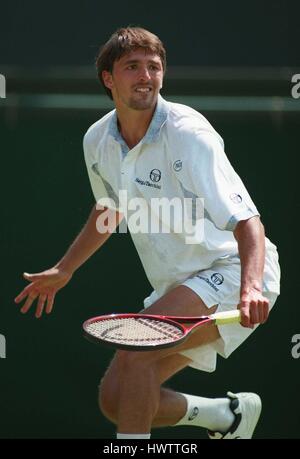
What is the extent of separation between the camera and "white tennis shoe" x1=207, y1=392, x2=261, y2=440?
15.6 ft

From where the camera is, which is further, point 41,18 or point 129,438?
point 41,18

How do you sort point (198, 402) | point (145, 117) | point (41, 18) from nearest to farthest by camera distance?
point (145, 117) < point (198, 402) < point (41, 18)

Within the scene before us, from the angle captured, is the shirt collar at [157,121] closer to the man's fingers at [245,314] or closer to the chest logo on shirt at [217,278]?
the chest logo on shirt at [217,278]

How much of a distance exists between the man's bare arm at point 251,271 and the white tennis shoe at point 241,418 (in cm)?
121

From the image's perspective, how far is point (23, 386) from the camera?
5.36 meters

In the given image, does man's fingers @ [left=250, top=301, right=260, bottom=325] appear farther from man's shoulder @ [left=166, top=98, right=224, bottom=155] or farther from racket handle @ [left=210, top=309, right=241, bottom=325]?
man's shoulder @ [left=166, top=98, right=224, bottom=155]

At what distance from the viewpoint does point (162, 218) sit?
424 centimetres

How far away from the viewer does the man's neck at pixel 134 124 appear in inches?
168

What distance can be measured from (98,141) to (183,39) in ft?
3.00

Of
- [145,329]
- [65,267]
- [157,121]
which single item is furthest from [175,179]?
[65,267]

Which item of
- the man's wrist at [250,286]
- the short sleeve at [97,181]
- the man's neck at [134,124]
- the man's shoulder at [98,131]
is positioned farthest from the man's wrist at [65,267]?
the man's wrist at [250,286]

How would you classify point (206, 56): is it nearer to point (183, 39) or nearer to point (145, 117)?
point (183, 39)

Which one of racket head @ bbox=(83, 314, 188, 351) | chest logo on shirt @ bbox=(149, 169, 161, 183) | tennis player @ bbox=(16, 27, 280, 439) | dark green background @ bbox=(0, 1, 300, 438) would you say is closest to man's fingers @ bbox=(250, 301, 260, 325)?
racket head @ bbox=(83, 314, 188, 351)

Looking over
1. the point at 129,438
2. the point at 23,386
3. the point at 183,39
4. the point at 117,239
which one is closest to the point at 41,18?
the point at 183,39
